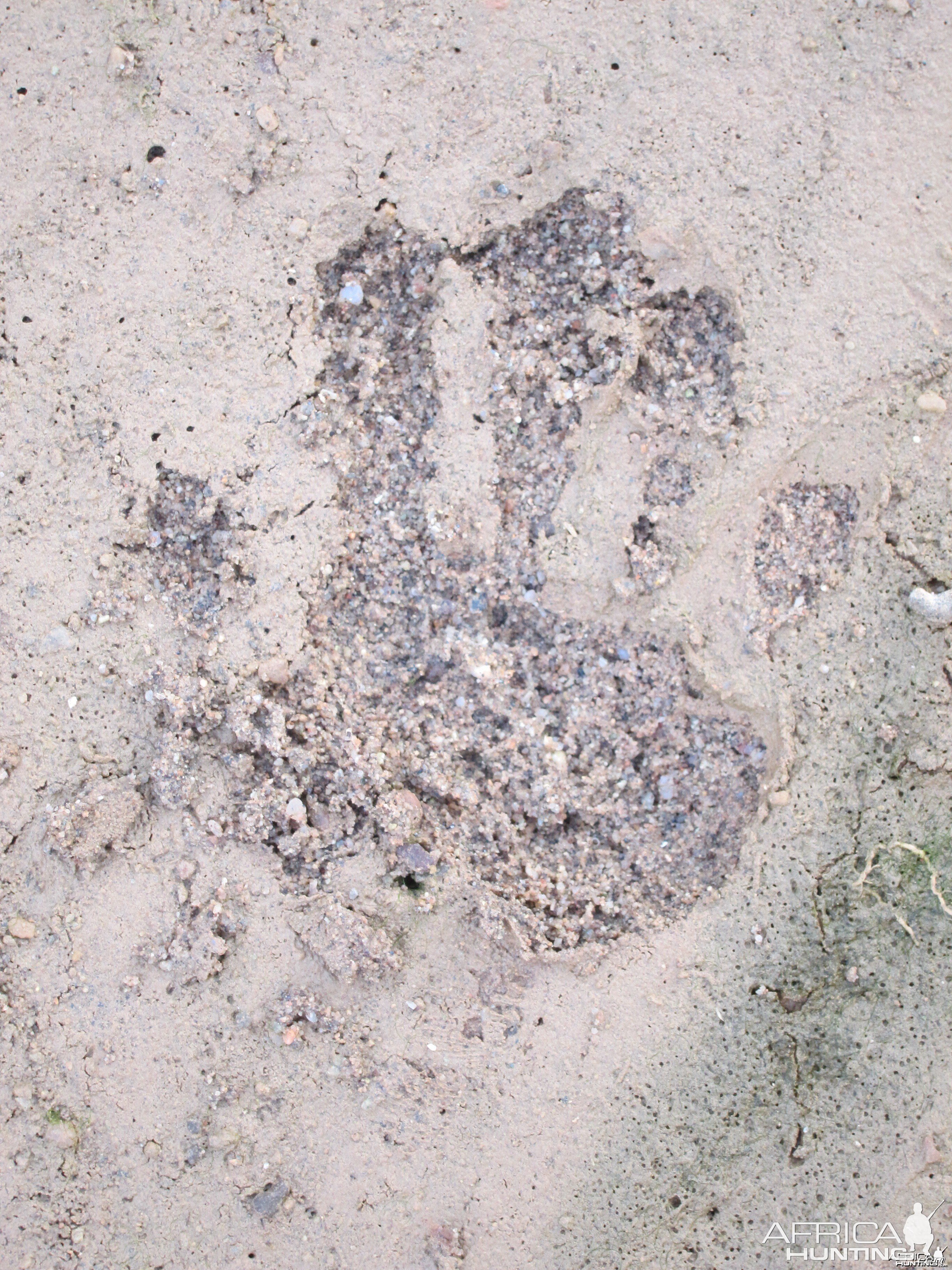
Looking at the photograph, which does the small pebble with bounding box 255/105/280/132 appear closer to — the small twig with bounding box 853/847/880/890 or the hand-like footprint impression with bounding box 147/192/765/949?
the hand-like footprint impression with bounding box 147/192/765/949

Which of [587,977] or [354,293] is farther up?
[354,293]

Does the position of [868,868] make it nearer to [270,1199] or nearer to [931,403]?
[931,403]

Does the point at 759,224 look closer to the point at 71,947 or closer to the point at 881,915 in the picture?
the point at 881,915

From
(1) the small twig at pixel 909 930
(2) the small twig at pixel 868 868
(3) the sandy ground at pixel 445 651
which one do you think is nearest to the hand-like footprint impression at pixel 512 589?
(3) the sandy ground at pixel 445 651

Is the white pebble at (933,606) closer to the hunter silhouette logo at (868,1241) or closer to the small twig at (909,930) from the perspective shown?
the small twig at (909,930)

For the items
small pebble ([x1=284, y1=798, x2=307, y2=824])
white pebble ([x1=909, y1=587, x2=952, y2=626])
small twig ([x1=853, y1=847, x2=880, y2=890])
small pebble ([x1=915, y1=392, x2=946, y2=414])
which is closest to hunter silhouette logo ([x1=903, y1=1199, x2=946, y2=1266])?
small twig ([x1=853, y1=847, x2=880, y2=890])

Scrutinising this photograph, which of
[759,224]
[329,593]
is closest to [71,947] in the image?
[329,593]

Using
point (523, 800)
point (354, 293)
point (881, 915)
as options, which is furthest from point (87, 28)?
point (881, 915)

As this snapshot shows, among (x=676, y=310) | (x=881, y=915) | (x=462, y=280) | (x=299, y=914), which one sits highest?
(x=462, y=280)
